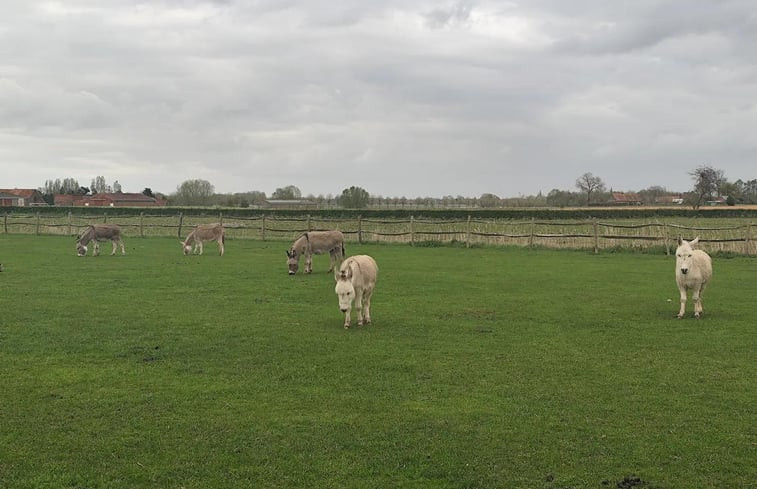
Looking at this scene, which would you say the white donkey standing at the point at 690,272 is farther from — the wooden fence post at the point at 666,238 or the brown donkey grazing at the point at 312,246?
the wooden fence post at the point at 666,238

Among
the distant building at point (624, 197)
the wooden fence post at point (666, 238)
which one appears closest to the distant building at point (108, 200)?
the distant building at point (624, 197)

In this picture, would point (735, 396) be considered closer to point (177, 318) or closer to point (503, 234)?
point (177, 318)

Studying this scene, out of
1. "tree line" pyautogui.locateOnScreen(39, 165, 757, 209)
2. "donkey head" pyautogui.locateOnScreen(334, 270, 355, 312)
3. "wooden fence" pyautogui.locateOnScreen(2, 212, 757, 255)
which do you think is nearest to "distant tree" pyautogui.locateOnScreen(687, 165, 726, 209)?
"tree line" pyautogui.locateOnScreen(39, 165, 757, 209)

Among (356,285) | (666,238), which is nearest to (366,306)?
(356,285)

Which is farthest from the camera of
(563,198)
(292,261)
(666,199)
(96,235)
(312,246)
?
(666,199)

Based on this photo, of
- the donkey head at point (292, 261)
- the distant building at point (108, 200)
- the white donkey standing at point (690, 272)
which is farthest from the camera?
the distant building at point (108, 200)

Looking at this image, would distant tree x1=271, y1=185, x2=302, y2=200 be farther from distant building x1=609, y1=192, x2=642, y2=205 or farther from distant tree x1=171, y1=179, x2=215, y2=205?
distant building x1=609, y1=192, x2=642, y2=205

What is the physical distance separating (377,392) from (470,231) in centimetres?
2785

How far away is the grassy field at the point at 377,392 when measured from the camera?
5523 mm

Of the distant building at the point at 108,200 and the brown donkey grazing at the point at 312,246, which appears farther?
the distant building at the point at 108,200

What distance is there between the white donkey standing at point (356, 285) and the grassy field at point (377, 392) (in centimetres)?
41

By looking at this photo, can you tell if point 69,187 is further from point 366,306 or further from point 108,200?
point 366,306

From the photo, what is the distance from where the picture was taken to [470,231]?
34.9 meters

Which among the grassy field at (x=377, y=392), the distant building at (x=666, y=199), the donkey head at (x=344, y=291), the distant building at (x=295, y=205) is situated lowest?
the grassy field at (x=377, y=392)
